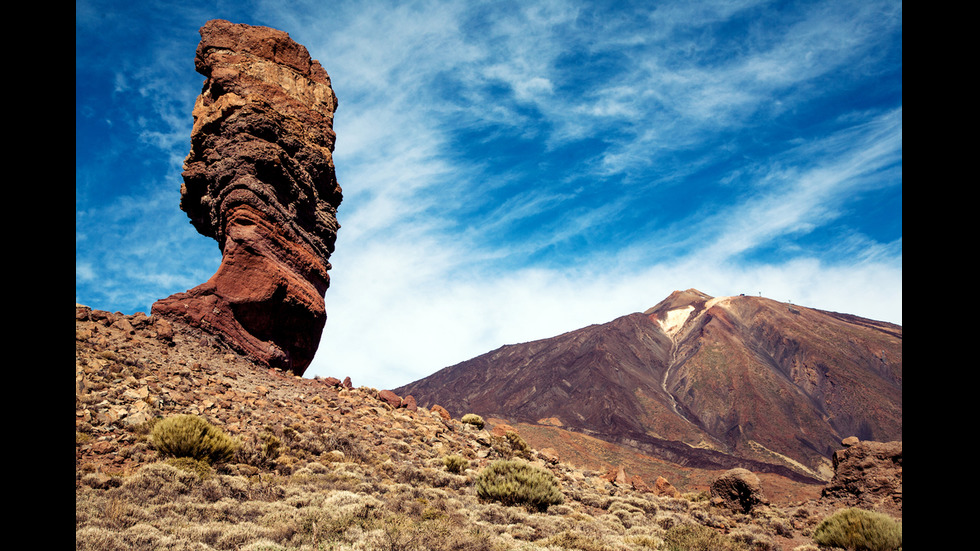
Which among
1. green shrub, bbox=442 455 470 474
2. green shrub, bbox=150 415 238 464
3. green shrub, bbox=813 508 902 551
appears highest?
green shrub, bbox=150 415 238 464

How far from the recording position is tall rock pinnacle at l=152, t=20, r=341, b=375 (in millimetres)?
15281

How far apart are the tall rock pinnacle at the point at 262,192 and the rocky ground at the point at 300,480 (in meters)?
1.38

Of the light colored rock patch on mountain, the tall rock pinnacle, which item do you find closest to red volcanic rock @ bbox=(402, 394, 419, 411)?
the tall rock pinnacle

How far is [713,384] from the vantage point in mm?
90500

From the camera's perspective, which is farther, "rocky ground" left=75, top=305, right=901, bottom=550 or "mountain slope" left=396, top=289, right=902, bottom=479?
"mountain slope" left=396, top=289, right=902, bottom=479

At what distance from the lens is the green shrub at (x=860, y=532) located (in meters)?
9.29

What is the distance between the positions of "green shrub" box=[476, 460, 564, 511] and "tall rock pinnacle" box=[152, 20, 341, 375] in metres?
8.63

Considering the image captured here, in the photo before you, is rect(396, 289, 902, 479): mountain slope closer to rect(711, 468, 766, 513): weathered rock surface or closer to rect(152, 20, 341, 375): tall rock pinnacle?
rect(711, 468, 766, 513): weathered rock surface

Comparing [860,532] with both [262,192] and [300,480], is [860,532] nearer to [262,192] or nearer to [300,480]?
[300,480]

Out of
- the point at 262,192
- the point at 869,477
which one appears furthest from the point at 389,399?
the point at 869,477

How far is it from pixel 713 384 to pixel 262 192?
91279 millimetres

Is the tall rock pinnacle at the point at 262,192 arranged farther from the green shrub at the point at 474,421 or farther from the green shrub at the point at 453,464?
the green shrub at the point at 453,464
